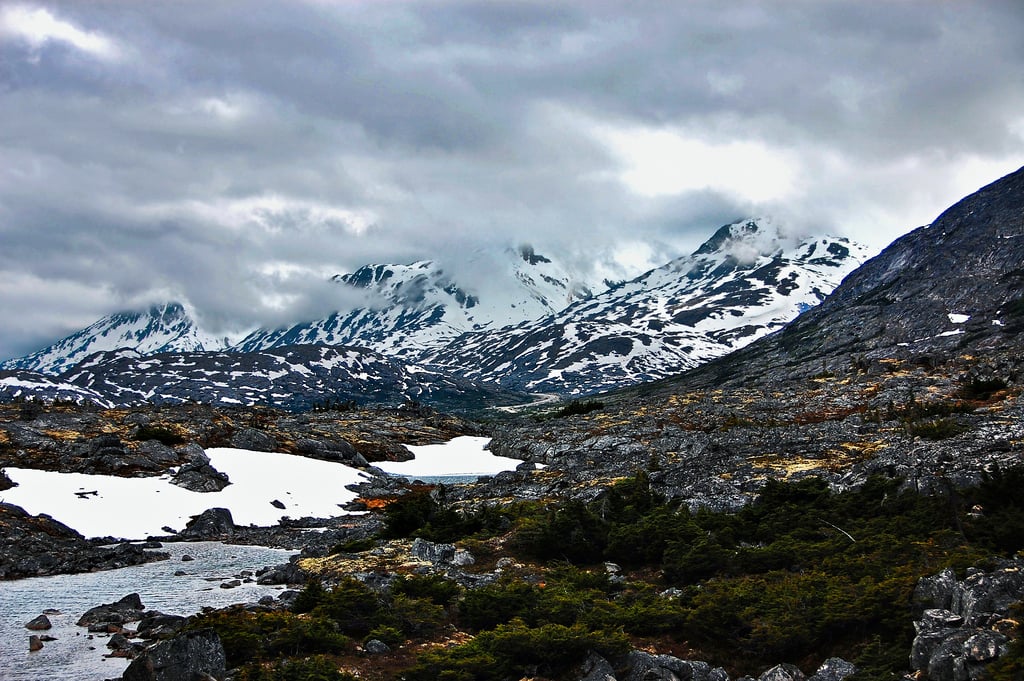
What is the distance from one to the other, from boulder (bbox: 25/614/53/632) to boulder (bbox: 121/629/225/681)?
33.6 feet

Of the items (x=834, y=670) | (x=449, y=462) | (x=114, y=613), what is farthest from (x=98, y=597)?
(x=449, y=462)

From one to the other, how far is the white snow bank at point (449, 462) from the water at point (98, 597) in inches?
1899

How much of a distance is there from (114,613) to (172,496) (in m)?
29.8

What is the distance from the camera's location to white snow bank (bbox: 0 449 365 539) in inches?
1961

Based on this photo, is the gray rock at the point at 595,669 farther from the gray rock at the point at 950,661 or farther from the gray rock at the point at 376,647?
the gray rock at the point at 950,661

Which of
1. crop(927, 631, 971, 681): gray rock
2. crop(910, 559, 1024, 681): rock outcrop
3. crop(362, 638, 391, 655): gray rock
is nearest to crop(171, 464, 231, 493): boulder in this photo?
crop(362, 638, 391, 655): gray rock

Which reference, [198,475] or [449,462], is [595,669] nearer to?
[198,475]

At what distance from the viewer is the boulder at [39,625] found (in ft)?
88.3

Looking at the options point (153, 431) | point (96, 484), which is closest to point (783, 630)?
point (96, 484)

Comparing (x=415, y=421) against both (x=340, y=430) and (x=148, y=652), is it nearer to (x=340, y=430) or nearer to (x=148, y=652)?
(x=340, y=430)

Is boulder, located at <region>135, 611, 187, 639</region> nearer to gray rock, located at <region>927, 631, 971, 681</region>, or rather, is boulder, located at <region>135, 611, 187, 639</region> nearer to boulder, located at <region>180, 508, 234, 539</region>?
gray rock, located at <region>927, 631, 971, 681</region>

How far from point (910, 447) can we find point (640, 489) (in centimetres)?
1485

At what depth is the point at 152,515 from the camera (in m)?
52.4

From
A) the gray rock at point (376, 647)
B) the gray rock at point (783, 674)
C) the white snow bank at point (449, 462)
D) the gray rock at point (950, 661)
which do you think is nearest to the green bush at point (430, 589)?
the gray rock at point (376, 647)
